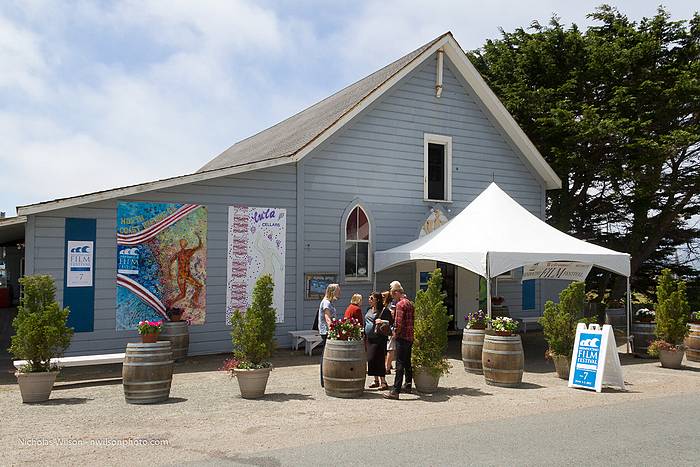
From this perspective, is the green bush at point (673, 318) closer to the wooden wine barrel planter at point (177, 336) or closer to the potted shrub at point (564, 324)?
the potted shrub at point (564, 324)

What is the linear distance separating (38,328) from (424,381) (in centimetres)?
583

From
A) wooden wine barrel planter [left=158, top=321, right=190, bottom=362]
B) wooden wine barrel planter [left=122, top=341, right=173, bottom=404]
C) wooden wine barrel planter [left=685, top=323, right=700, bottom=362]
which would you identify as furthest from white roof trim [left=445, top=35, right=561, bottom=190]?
wooden wine barrel planter [left=122, top=341, right=173, bottom=404]

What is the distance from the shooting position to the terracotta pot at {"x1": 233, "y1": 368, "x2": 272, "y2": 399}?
29.1 feet

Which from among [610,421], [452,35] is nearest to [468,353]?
[610,421]

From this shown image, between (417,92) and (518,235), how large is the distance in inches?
225

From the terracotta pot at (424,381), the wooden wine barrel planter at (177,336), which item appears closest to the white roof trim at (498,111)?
the terracotta pot at (424,381)

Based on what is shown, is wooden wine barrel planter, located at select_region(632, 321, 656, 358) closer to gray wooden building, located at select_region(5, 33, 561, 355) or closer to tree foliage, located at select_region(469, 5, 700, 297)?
gray wooden building, located at select_region(5, 33, 561, 355)

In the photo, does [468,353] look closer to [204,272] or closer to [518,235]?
[518,235]

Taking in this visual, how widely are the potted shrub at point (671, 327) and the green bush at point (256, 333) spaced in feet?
27.4

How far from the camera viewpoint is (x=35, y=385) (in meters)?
8.55

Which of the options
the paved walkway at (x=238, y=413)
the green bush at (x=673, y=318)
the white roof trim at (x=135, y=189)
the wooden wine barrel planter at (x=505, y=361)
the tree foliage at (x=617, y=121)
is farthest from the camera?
the tree foliage at (x=617, y=121)

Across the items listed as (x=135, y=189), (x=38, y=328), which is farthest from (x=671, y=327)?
(x=38, y=328)

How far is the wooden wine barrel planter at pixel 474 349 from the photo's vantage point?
1122 centimetres

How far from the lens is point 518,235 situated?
12.6 meters
